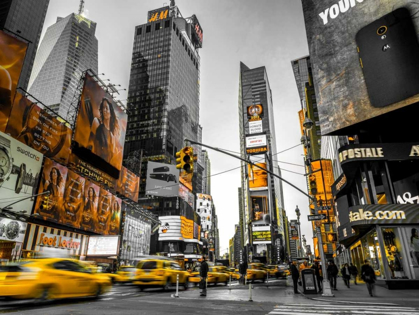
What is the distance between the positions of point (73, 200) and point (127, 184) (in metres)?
29.3

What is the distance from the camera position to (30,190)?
120ft

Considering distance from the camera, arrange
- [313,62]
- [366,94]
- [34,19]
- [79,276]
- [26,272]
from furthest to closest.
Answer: [34,19] < [313,62] < [366,94] < [79,276] < [26,272]

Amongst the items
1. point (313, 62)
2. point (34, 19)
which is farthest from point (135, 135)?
point (313, 62)

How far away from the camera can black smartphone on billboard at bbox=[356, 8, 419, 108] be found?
22.9m

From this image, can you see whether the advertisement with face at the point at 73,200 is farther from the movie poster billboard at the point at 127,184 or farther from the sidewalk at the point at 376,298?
the sidewalk at the point at 376,298

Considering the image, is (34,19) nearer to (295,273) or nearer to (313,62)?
(313,62)

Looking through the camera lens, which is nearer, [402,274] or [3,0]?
[402,274]

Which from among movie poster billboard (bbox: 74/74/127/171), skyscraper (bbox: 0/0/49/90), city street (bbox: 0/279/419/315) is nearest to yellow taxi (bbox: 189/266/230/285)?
city street (bbox: 0/279/419/315)

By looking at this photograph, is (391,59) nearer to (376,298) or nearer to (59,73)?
(376,298)

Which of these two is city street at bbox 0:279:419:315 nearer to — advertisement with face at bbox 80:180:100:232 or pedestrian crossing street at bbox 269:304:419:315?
pedestrian crossing street at bbox 269:304:419:315

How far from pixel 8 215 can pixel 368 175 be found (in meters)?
36.3

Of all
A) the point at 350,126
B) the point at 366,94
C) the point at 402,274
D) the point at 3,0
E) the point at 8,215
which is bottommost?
the point at 402,274

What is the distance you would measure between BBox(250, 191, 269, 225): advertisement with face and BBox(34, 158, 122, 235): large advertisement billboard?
6311cm

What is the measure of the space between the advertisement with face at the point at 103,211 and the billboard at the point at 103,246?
2.78 metres
